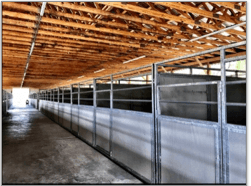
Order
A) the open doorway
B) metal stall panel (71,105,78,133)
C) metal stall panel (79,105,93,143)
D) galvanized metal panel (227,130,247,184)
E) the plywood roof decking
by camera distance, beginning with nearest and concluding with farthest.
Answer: galvanized metal panel (227,130,247,184) < the plywood roof decking < metal stall panel (79,105,93,143) < metal stall panel (71,105,78,133) < the open doorway

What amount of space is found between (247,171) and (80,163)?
2972mm

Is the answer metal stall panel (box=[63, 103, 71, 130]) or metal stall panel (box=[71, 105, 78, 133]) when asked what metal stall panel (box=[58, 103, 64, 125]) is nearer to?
metal stall panel (box=[63, 103, 71, 130])

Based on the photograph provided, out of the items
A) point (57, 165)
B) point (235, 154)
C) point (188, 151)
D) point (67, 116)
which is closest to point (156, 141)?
point (188, 151)

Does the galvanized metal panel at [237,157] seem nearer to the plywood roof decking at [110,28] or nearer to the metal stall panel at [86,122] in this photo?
the plywood roof decking at [110,28]

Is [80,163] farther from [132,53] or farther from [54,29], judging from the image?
[132,53]

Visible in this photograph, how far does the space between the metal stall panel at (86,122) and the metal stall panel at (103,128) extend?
1.57 feet

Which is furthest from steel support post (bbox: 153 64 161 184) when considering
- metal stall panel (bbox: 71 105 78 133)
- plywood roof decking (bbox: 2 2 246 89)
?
metal stall panel (bbox: 71 105 78 133)

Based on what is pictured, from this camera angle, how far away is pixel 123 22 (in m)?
5.28

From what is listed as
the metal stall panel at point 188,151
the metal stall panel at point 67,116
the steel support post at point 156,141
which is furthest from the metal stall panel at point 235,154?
the metal stall panel at point 67,116

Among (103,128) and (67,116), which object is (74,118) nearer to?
(67,116)

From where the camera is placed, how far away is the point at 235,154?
1708 mm

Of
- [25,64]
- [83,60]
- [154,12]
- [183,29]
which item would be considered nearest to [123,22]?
[154,12]

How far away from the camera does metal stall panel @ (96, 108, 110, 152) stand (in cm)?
424

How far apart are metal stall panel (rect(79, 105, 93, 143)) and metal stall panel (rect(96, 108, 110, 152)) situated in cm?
48
